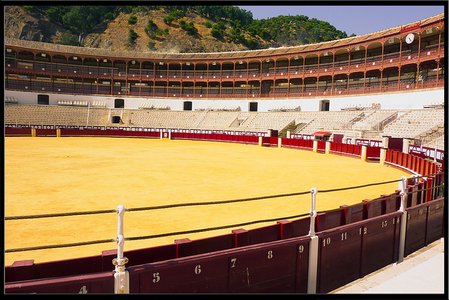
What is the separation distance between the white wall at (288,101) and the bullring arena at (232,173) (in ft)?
0.61

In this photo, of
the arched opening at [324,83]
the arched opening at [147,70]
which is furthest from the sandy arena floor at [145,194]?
the arched opening at [147,70]

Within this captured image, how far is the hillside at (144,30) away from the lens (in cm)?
10306

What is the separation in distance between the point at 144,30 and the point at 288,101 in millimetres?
75644

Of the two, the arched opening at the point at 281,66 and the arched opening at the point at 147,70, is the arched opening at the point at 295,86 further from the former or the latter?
the arched opening at the point at 147,70

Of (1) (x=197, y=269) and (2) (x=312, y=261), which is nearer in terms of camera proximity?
(1) (x=197, y=269)

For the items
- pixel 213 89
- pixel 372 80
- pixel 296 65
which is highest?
pixel 296 65

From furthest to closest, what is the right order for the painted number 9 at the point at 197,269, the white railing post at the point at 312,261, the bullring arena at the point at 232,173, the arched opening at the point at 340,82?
the arched opening at the point at 340,82 → the white railing post at the point at 312,261 → the bullring arena at the point at 232,173 → the painted number 9 at the point at 197,269

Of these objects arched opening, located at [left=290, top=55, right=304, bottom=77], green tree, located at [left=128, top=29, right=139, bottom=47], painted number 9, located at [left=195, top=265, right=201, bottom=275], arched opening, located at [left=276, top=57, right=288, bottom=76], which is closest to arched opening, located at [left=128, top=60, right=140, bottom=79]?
arched opening, located at [left=276, top=57, right=288, bottom=76]

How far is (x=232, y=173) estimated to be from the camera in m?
15.3

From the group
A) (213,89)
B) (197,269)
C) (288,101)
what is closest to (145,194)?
(197,269)

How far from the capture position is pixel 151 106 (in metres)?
57.4

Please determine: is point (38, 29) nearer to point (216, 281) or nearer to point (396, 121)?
point (396, 121)

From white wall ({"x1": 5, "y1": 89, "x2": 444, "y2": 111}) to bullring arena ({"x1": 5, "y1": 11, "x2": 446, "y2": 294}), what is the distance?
Result: 185 mm

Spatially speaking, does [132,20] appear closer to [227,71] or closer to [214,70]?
[214,70]
